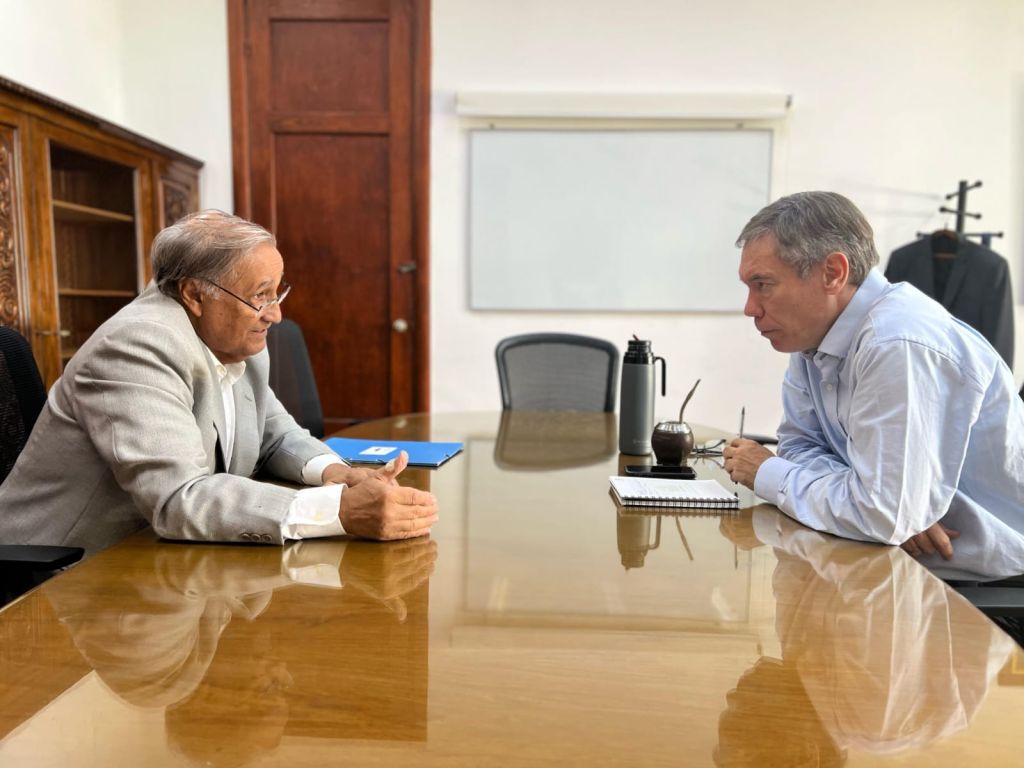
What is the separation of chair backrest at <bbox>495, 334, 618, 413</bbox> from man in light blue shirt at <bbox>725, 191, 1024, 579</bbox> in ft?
4.85

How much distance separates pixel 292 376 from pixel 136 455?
1.56 m

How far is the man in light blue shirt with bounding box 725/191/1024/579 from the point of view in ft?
3.81

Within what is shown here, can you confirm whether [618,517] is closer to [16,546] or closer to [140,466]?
[140,466]

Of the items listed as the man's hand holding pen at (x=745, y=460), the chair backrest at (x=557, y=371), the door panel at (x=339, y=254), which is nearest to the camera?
the man's hand holding pen at (x=745, y=460)

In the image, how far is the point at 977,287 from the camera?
12.1ft

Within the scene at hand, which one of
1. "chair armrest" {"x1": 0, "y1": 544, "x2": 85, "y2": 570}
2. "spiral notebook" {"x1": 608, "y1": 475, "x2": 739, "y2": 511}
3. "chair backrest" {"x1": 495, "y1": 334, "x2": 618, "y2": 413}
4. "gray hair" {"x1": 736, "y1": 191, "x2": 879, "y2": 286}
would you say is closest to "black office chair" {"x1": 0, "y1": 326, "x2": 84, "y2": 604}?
"chair armrest" {"x1": 0, "y1": 544, "x2": 85, "y2": 570}

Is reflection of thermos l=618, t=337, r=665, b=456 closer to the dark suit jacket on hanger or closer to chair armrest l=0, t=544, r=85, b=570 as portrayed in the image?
chair armrest l=0, t=544, r=85, b=570

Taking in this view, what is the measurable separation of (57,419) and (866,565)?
4.24 feet

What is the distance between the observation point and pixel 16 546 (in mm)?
1197

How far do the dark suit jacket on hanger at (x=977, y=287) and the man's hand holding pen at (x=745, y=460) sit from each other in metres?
2.67

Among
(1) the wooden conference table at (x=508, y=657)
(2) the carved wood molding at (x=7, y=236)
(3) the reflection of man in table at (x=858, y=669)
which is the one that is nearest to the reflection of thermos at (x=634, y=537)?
(1) the wooden conference table at (x=508, y=657)

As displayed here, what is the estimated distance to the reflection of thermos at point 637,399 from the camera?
189 cm

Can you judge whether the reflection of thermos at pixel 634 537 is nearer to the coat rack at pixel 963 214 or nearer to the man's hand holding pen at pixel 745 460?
the man's hand holding pen at pixel 745 460

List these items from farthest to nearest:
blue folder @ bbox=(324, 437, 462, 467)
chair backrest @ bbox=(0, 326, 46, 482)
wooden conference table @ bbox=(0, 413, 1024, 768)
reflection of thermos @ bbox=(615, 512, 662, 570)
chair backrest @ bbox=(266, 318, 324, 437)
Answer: chair backrest @ bbox=(266, 318, 324, 437) < blue folder @ bbox=(324, 437, 462, 467) < chair backrest @ bbox=(0, 326, 46, 482) < reflection of thermos @ bbox=(615, 512, 662, 570) < wooden conference table @ bbox=(0, 413, 1024, 768)
